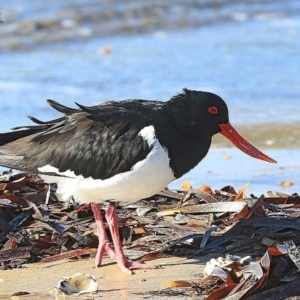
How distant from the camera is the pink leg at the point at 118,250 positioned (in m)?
4.60

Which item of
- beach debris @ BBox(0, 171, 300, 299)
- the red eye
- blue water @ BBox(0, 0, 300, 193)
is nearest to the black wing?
the red eye

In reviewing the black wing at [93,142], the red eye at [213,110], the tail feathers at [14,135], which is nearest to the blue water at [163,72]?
the tail feathers at [14,135]

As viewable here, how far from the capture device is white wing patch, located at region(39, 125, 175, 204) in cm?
452

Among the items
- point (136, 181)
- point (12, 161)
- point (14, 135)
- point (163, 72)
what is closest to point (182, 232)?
point (136, 181)

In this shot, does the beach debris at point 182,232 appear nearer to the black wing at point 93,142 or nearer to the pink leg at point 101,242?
the pink leg at point 101,242

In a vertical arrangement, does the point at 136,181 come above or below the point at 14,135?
below

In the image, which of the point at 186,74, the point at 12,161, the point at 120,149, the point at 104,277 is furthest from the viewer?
the point at 186,74

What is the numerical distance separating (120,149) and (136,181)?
0.23 m

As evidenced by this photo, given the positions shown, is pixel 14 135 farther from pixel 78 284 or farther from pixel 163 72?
pixel 163 72

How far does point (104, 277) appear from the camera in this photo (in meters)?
4.51

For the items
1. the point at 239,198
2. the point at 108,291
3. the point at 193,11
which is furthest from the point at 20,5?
the point at 108,291

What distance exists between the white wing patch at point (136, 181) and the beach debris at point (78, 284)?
619mm

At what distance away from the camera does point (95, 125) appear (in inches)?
186

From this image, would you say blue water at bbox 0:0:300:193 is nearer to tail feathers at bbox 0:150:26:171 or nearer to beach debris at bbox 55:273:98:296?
tail feathers at bbox 0:150:26:171
